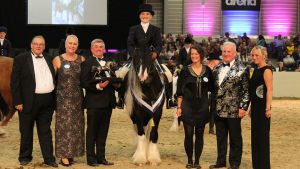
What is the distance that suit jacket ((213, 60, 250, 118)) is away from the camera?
7.29 metres

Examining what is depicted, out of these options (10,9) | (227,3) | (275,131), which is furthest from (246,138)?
(227,3)

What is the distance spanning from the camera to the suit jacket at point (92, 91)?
24.5 ft

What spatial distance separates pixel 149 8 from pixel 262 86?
2361mm

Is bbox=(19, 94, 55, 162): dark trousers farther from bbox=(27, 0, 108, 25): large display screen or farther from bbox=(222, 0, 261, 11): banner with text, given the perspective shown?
bbox=(222, 0, 261, 11): banner with text

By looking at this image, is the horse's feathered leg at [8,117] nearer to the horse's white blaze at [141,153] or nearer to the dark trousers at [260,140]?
the horse's white blaze at [141,153]

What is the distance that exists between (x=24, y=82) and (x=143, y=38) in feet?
6.33

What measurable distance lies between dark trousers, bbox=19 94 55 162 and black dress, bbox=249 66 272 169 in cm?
281

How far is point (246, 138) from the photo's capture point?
34.8 ft

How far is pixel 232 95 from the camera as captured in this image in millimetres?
7355

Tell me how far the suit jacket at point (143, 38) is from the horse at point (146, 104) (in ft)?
1.46

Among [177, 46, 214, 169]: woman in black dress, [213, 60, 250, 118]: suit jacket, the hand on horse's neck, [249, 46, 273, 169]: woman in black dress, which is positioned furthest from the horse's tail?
[249, 46, 273, 169]: woman in black dress

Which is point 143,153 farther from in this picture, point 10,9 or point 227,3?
point 227,3

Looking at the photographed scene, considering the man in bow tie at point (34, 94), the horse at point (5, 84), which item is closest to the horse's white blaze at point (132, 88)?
the man in bow tie at point (34, 94)

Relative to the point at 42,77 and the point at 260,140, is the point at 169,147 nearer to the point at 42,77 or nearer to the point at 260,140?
the point at 260,140
